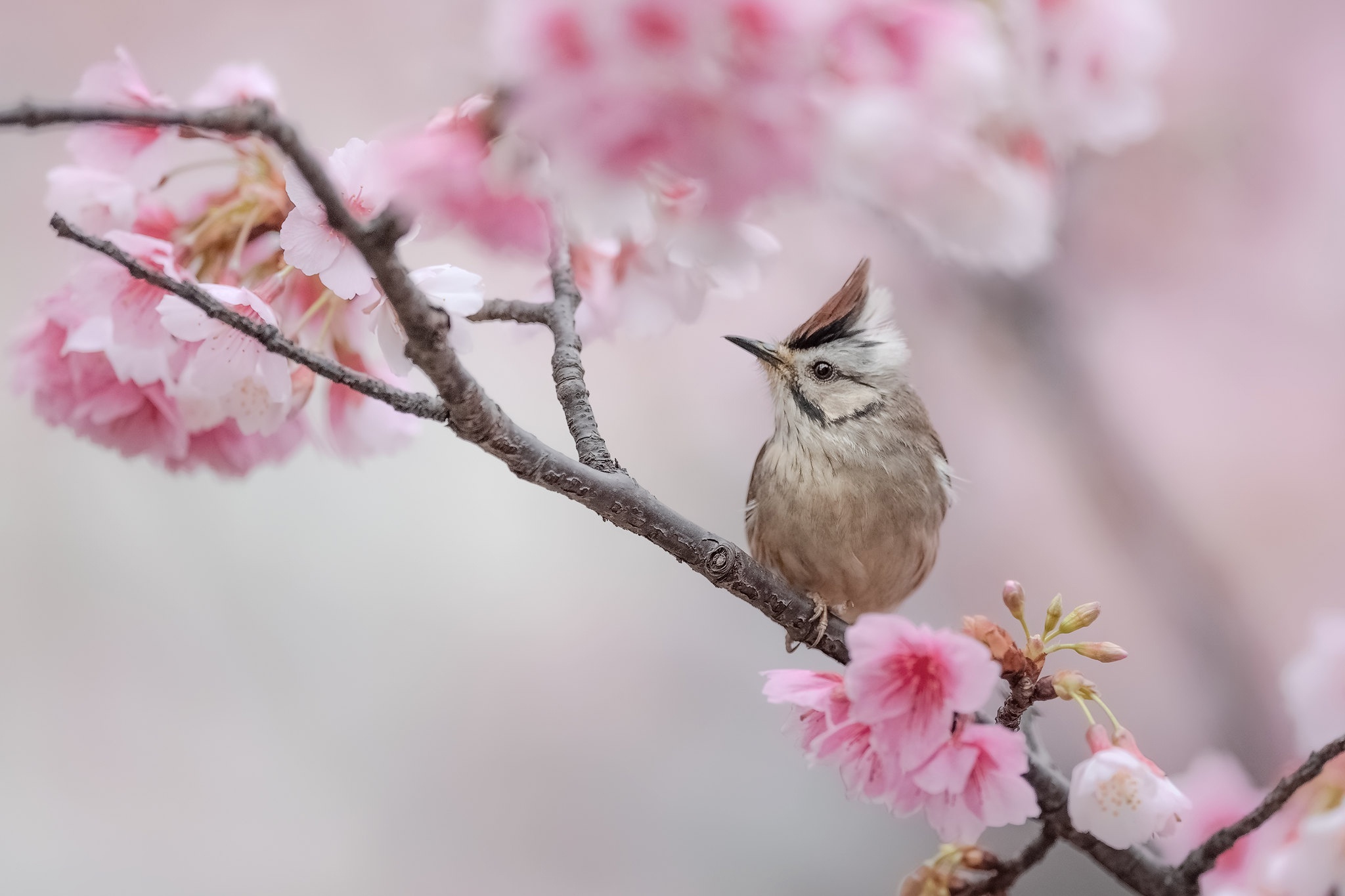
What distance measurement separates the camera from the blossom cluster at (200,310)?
671mm

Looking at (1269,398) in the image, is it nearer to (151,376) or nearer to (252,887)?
(151,376)

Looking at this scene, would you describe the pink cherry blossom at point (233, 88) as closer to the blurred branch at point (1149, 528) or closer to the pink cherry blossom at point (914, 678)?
the pink cherry blossom at point (914, 678)

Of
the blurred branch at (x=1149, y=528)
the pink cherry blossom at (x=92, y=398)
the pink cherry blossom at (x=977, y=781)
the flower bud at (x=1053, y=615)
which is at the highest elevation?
the blurred branch at (x=1149, y=528)

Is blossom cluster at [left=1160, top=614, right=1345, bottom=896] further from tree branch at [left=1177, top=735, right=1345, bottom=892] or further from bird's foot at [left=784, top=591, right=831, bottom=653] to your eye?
bird's foot at [left=784, top=591, right=831, bottom=653]

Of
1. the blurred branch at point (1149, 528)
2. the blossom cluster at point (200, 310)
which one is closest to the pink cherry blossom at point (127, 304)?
the blossom cluster at point (200, 310)

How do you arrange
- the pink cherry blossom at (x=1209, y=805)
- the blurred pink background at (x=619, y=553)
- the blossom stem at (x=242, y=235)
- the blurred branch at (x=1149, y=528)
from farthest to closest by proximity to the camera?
the blurred pink background at (x=619, y=553), the blurred branch at (x=1149, y=528), the pink cherry blossom at (x=1209, y=805), the blossom stem at (x=242, y=235)

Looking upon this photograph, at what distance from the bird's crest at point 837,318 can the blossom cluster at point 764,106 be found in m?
0.68

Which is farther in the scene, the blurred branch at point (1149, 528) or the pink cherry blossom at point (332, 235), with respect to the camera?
the blurred branch at point (1149, 528)

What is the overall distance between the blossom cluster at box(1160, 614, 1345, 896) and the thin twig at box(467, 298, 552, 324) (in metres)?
0.61

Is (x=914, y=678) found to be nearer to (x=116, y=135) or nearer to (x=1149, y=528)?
(x=116, y=135)

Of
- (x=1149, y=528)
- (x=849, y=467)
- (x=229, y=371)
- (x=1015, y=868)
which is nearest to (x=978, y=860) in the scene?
(x=1015, y=868)

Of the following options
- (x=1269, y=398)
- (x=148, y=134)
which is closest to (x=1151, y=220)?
(x=1269, y=398)

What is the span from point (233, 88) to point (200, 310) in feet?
0.76

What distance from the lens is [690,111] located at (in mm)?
397
